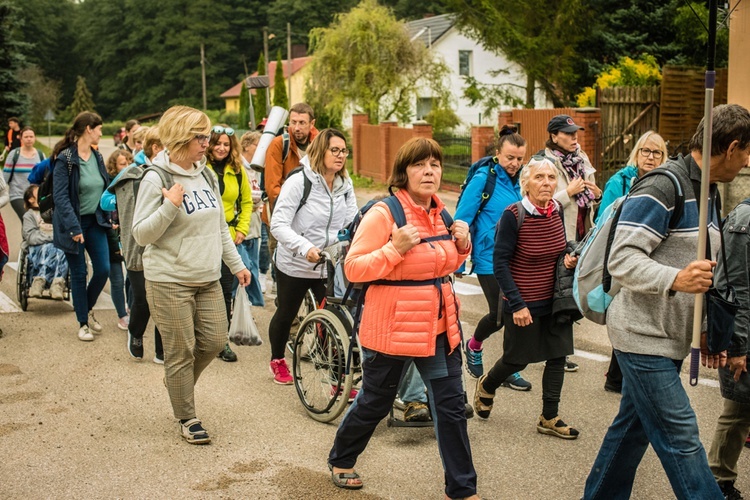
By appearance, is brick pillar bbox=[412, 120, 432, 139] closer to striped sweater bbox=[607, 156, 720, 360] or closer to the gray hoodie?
the gray hoodie

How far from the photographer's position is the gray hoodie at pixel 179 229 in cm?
541

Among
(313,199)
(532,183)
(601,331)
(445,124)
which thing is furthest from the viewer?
(445,124)

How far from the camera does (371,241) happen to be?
4516mm

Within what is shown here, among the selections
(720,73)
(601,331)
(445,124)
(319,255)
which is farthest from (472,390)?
(445,124)

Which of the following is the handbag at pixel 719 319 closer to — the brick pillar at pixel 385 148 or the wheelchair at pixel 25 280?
the wheelchair at pixel 25 280

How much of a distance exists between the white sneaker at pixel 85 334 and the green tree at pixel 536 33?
23154 millimetres

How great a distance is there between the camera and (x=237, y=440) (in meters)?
5.78

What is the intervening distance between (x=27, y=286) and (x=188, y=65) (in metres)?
85.3

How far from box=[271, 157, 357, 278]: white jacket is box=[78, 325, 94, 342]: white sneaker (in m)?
2.53

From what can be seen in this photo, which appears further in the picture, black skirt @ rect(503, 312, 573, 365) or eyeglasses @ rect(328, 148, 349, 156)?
eyeglasses @ rect(328, 148, 349, 156)

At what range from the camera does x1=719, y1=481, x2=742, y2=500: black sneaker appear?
4.76 metres

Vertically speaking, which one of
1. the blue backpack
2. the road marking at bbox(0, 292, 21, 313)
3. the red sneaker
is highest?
the blue backpack

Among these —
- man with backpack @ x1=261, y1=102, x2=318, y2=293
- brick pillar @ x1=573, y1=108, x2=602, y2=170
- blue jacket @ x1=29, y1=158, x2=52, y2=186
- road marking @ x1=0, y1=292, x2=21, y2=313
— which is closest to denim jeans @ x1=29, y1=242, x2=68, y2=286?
road marking @ x1=0, y1=292, x2=21, y2=313

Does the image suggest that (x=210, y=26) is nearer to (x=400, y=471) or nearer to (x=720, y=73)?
(x=720, y=73)
